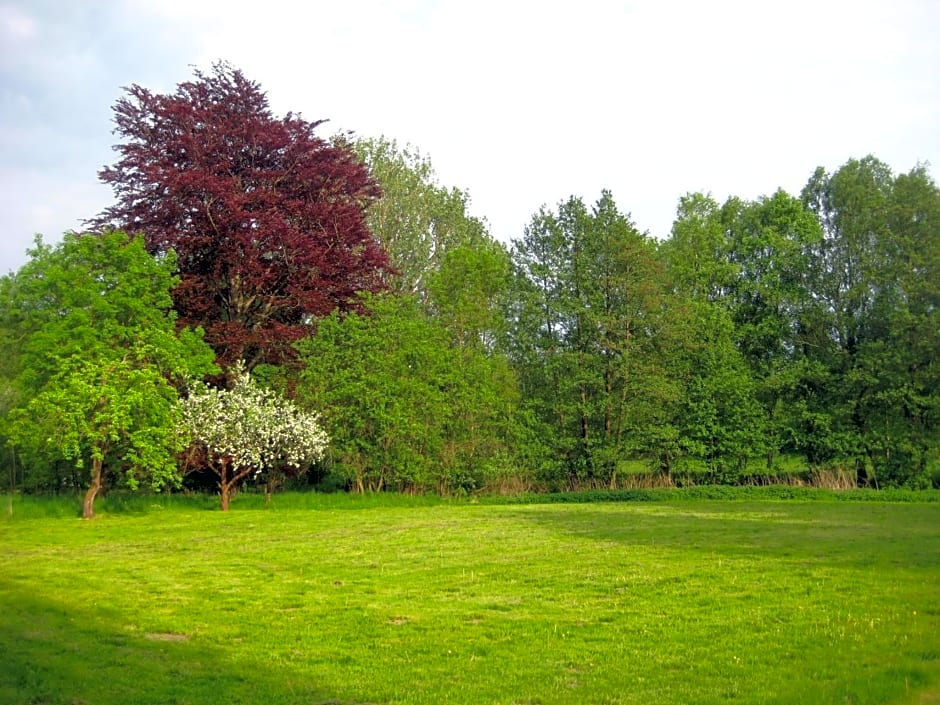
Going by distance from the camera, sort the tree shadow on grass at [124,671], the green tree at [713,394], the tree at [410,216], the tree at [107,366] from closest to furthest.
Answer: the tree shadow on grass at [124,671], the tree at [107,366], the green tree at [713,394], the tree at [410,216]

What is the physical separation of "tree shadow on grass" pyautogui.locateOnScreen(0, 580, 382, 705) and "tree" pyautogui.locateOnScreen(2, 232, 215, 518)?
17.7m

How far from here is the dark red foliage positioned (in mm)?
37156

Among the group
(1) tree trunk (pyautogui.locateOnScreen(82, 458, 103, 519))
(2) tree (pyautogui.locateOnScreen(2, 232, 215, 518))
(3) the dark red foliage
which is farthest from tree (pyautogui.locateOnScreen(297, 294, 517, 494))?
(1) tree trunk (pyautogui.locateOnScreen(82, 458, 103, 519))

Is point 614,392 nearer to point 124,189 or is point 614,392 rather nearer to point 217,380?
point 217,380

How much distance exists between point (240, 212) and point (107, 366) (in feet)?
31.9

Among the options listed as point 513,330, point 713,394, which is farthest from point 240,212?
point 713,394

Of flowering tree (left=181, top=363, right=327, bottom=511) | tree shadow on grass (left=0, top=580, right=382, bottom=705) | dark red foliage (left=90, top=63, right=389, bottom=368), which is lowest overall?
tree shadow on grass (left=0, top=580, right=382, bottom=705)

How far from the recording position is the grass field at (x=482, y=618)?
8.50 m

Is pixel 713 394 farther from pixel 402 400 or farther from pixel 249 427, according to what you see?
pixel 249 427

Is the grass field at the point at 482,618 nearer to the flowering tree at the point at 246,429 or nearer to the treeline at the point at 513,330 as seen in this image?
the flowering tree at the point at 246,429

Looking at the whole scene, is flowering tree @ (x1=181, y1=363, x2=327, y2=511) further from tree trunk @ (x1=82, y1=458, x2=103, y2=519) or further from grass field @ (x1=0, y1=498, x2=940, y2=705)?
grass field @ (x1=0, y1=498, x2=940, y2=705)

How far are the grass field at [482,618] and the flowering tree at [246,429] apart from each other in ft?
30.5

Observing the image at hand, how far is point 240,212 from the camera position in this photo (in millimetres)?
36281

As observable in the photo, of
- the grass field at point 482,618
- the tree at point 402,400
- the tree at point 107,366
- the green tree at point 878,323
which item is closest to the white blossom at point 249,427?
the tree at point 107,366
